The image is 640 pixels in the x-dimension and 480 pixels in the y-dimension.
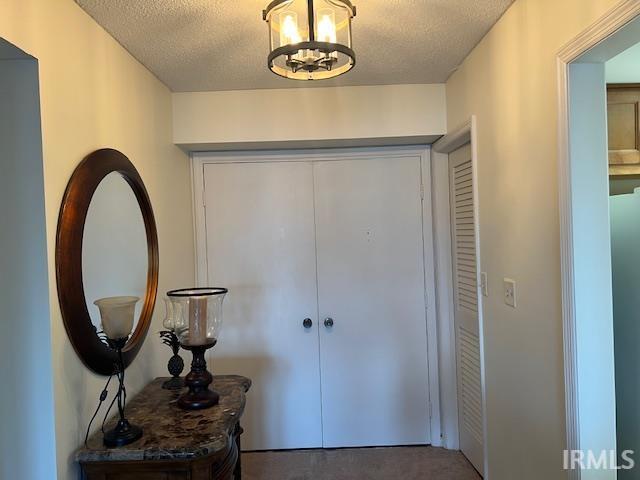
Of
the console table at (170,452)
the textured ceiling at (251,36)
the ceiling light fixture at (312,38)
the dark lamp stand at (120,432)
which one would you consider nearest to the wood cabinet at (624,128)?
the textured ceiling at (251,36)

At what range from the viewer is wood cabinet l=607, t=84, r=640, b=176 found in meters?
2.17

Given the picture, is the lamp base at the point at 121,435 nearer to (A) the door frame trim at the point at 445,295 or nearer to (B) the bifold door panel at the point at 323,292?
(B) the bifold door panel at the point at 323,292

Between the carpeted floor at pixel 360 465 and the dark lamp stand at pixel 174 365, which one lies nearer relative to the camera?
the dark lamp stand at pixel 174 365

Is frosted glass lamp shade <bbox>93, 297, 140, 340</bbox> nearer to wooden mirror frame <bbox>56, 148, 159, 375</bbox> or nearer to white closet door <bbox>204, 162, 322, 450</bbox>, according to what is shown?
wooden mirror frame <bbox>56, 148, 159, 375</bbox>

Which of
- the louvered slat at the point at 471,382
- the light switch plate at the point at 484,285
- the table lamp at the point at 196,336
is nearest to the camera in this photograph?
the table lamp at the point at 196,336

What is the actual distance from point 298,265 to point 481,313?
1215 millimetres

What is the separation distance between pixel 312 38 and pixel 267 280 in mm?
1828

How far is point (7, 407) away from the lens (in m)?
1.34

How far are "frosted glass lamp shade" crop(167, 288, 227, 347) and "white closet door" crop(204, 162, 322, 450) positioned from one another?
43.1 inches

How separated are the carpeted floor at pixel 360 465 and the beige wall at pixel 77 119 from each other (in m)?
1.00

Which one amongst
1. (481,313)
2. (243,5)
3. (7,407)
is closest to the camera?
(7,407)

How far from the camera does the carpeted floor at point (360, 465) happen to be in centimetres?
253

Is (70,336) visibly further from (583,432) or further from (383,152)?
(383,152)

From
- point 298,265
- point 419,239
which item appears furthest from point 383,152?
point 298,265
